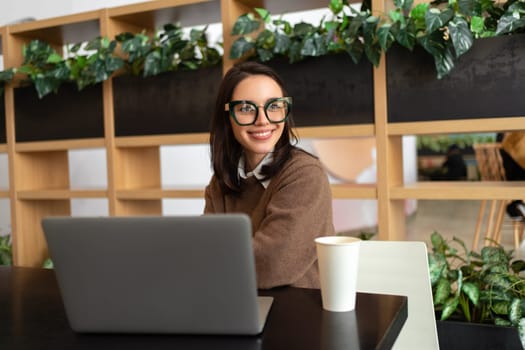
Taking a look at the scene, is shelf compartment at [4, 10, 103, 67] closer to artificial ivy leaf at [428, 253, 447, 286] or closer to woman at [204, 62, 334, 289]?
woman at [204, 62, 334, 289]

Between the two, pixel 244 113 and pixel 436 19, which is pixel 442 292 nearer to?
pixel 436 19

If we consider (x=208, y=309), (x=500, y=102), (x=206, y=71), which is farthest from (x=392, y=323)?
(x=206, y=71)

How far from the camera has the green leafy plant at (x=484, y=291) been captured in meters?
1.96

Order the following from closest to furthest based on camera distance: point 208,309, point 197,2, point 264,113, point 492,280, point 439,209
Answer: point 208,309
point 264,113
point 492,280
point 197,2
point 439,209

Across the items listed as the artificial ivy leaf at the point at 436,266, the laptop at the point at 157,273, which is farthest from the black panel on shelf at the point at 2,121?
the laptop at the point at 157,273

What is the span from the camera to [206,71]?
2627 mm

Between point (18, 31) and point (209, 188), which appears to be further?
point (18, 31)

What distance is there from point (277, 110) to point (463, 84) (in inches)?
43.7

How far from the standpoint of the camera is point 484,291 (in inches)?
80.3

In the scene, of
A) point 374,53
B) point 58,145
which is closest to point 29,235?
point 58,145

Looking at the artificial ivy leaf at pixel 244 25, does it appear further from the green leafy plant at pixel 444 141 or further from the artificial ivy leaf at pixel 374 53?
the green leafy plant at pixel 444 141

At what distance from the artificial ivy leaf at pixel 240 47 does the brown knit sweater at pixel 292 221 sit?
3.53 feet

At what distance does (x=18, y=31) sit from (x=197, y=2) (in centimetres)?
118

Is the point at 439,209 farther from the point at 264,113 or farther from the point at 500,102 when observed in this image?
the point at 264,113
